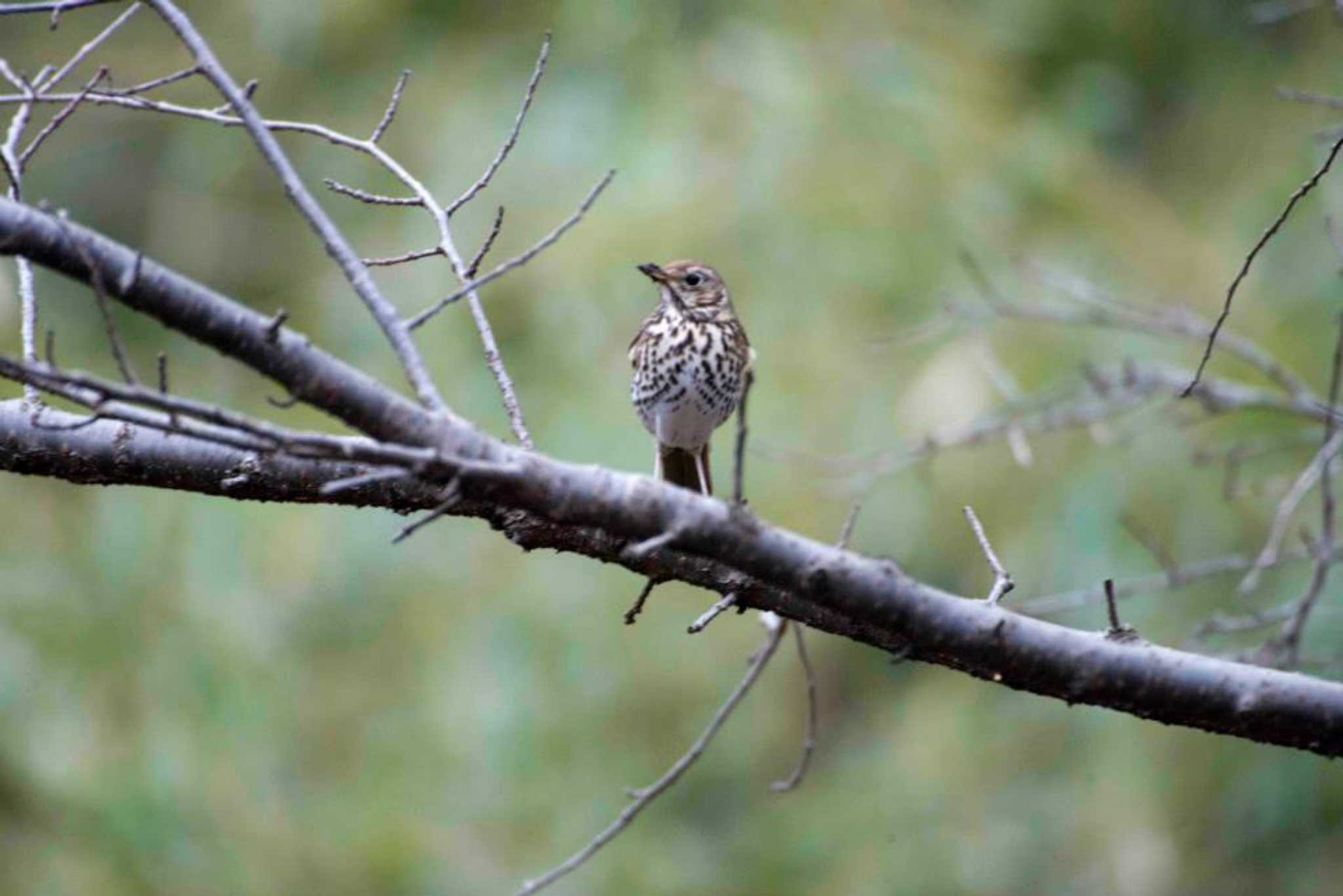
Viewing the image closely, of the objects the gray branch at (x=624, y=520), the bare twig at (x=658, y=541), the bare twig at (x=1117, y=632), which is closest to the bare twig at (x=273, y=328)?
the gray branch at (x=624, y=520)

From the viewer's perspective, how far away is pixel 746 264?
4.66 metres

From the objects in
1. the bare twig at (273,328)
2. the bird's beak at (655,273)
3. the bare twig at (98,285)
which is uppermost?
the bare twig at (98,285)

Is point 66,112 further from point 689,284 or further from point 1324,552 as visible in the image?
point 689,284

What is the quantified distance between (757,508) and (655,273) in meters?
0.69

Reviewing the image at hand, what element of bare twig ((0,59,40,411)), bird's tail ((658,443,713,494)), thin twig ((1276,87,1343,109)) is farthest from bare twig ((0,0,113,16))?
bird's tail ((658,443,713,494))

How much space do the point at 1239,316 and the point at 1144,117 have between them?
1.55 meters

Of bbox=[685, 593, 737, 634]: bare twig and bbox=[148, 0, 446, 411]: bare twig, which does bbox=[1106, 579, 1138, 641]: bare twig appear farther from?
bbox=[148, 0, 446, 411]: bare twig

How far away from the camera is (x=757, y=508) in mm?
4340

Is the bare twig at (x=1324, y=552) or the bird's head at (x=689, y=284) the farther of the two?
the bird's head at (x=689, y=284)

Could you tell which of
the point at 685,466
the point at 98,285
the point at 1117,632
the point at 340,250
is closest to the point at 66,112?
the point at 340,250

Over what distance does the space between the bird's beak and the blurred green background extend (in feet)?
1.45

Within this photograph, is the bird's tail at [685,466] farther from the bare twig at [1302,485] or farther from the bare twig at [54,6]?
the bare twig at [54,6]

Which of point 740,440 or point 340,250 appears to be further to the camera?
point 340,250

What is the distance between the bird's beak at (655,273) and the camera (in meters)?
4.06
